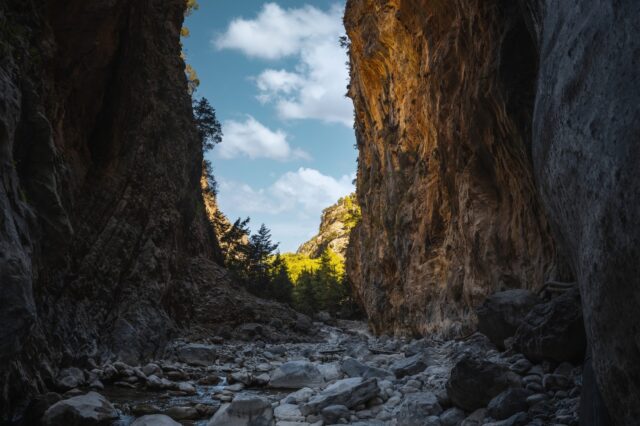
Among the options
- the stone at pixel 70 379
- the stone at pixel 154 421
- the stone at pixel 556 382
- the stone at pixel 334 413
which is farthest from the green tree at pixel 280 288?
the stone at pixel 556 382

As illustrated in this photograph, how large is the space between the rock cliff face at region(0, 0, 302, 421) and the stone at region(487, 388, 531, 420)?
212 inches

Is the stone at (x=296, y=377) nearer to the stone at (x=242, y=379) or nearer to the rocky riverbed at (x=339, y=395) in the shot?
the rocky riverbed at (x=339, y=395)

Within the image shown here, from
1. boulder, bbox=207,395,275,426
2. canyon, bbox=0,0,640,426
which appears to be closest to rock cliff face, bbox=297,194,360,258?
Result: canyon, bbox=0,0,640,426

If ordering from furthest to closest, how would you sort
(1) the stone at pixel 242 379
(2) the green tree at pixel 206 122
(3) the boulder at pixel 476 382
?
(2) the green tree at pixel 206 122, (1) the stone at pixel 242 379, (3) the boulder at pixel 476 382

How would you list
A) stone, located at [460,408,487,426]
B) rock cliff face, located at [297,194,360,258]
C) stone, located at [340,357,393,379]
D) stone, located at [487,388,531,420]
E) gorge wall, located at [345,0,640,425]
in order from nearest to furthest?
gorge wall, located at [345,0,640,425] → stone, located at [487,388,531,420] → stone, located at [460,408,487,426] → stone, located at [340,357,393,379] → rock cliff face, located at [297,194,360,258]

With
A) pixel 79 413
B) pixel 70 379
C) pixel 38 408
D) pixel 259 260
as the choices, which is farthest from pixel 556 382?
pixel 259 260

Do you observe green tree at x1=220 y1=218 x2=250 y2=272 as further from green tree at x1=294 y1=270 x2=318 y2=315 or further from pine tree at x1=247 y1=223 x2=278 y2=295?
green tree at x1=294 y1=270 x2=318 y2=315

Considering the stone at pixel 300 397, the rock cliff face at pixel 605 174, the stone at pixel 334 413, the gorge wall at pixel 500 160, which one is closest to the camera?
the rock cliff face at pixel 605 174

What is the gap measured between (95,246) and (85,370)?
13.9 feet

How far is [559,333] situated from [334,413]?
335 cm

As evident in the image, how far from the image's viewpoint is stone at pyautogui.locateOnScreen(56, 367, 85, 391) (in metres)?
8.24

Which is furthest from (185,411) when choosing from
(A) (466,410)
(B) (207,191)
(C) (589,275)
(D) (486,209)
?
(B) (207,191)

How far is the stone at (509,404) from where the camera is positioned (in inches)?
185

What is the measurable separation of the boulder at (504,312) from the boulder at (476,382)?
2.67 metres
